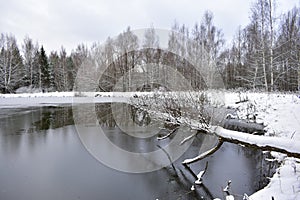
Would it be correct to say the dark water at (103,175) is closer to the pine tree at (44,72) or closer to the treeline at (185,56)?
the treeline at (185,56)

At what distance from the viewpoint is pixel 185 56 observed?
16.4 m

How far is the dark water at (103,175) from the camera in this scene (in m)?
3.84

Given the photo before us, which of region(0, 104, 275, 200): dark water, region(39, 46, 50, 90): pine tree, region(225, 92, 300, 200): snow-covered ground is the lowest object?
region(0, 104, 275, 200): dark water

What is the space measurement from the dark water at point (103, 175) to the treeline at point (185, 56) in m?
3.32

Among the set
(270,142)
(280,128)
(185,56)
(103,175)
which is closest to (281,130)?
(280,128)

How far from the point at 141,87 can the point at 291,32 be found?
42.6 feet

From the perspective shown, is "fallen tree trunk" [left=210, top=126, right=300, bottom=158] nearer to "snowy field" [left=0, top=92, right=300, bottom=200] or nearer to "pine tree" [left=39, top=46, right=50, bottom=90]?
"snowy field" [left=0, top=92, right=300, bottom=200]

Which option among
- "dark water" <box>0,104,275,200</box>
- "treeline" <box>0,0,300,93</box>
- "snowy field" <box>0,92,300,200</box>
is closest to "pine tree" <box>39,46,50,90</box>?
"treeline" <box>0,0,300,93</box>

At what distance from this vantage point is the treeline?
48.4 ft

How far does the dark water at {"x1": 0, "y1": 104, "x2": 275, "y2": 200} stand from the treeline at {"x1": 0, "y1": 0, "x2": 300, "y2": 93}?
3323 millimetres

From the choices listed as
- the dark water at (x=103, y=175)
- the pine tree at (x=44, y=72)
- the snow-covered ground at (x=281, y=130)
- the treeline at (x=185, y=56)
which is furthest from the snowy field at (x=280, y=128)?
the pine tree at (x=44, y=72)

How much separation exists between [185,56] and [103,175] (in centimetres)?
1301

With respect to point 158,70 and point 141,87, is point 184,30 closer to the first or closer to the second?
point 141,87

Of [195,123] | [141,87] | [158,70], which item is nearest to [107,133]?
[195,123]
